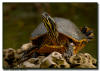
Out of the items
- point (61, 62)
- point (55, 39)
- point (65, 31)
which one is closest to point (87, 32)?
point (65, 31)

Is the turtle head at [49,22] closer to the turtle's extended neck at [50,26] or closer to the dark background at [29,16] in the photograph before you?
the turtle's extended neck at [50,26]

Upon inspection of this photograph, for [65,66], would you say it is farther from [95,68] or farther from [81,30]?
[81,30]

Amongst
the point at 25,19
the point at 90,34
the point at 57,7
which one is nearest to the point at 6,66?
the point at 90,34

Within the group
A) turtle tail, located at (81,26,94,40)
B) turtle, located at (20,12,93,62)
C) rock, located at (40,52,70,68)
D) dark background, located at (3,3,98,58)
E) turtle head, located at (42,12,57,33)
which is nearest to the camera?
rock, located at (40,52,70,68)

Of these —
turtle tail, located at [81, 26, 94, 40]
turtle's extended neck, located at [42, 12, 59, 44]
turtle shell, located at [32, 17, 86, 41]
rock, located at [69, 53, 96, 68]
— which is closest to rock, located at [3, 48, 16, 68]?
turtle shell, located at [32, 17, 86, 41]

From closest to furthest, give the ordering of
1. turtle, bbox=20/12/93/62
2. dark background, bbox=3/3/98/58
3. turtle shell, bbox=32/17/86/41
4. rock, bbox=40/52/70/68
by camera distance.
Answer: rock, bbox=40/52/70/68
turtle, bbox=20/12/93/62
turtle shell, bbox=32/17/86/41
dark background, bbox=3/3/98/58

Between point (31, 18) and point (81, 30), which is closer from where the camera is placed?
point (81, 30)

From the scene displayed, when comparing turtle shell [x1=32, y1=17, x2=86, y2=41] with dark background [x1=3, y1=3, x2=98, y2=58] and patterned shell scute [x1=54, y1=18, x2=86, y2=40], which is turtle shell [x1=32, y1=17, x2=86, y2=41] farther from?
dark background [x1=3, y1=3, x2=98, y2=58]

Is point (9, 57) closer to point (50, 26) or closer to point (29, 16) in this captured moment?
point (50, 26)

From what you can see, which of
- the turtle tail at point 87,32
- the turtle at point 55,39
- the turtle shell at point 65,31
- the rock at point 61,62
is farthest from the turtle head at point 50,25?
the turtle tail at point 87,32
